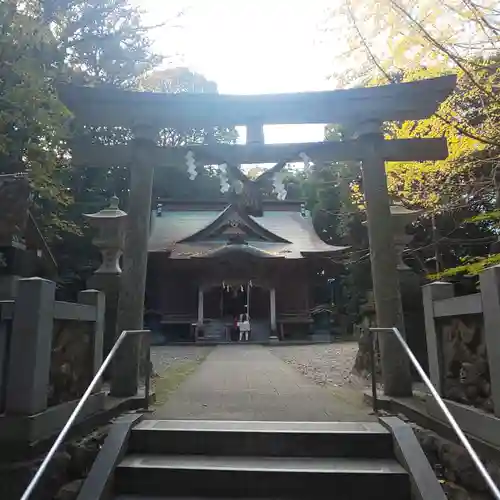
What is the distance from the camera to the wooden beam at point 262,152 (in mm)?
5246

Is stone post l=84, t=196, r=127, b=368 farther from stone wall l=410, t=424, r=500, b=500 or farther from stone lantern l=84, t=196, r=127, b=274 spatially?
stone wall l=410, t=424, r=500, b=500

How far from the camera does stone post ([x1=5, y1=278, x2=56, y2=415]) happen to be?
2.84 m

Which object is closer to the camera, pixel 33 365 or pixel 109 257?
pixel 33 365

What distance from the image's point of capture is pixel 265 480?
2928 mm

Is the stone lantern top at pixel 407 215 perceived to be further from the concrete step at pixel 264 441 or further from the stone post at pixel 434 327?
the concrete step at pixel 264 441

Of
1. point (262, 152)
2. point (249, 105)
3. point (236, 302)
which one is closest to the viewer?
point (249, 105)

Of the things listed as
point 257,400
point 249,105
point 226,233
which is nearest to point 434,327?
point 257,400

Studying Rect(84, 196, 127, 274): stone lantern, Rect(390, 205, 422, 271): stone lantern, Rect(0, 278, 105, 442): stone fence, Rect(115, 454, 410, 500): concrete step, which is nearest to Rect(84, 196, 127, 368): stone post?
Rect(84, 196, 127, 274): stone lantern

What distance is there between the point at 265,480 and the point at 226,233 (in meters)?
17.1

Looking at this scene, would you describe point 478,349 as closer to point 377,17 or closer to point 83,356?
point 83,356

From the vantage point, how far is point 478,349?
310 centimetres

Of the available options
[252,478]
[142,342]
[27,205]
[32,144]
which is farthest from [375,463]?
[32,144]

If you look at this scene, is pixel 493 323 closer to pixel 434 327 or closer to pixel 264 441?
pixel 434 327

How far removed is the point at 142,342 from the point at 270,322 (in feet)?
43.0
